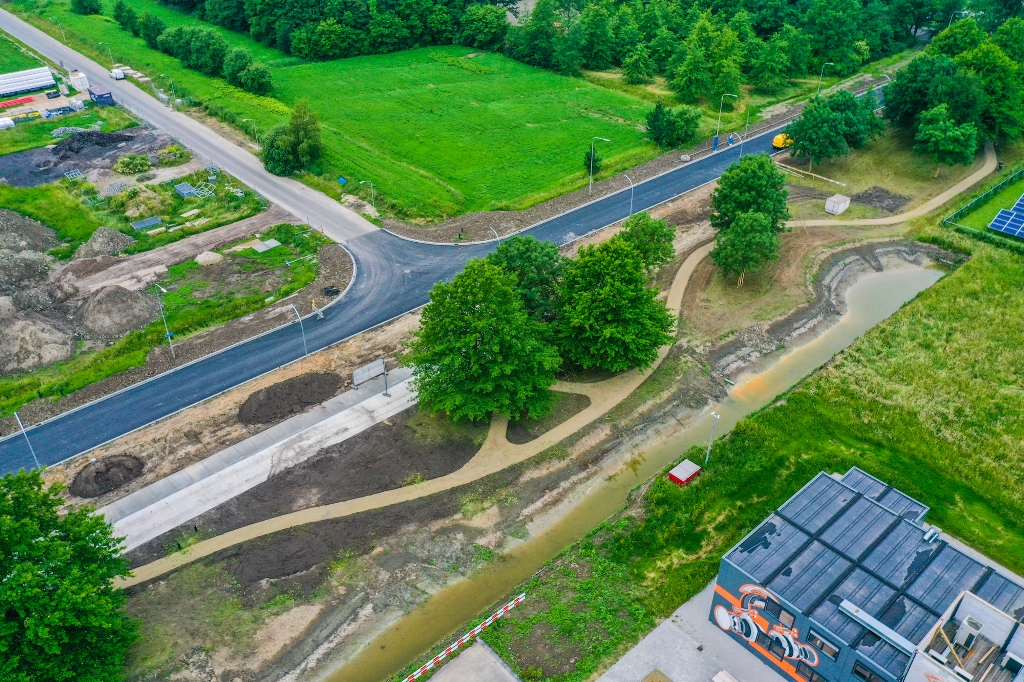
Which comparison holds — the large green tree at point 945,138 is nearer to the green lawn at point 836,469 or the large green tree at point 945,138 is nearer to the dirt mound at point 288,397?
the green lawn at point 836,469

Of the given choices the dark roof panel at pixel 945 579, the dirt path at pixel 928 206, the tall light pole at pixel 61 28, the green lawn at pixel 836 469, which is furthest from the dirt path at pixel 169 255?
Answer: the tall light pole at pixel 61 28

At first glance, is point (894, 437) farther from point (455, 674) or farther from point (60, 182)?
point (60, 182)

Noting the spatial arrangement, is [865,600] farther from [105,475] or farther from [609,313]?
[105,475]

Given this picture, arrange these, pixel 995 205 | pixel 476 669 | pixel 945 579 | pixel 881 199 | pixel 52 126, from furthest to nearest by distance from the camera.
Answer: pixel 52 126 < pixel 881 199 < pixel 995 205 < pixel 945 579 < pixel 476 669

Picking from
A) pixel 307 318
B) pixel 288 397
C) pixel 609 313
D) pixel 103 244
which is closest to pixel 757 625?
pixel 609 313

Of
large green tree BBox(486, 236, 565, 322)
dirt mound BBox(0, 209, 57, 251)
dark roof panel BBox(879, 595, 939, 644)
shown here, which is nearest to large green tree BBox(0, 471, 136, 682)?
large green tree BBox(486, 236, 565, 322)

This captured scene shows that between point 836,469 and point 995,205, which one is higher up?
point 995,205

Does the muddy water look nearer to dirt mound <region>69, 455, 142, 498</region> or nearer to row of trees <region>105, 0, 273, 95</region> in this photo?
dirt mound <region>69, 455, 142, 498</region>
